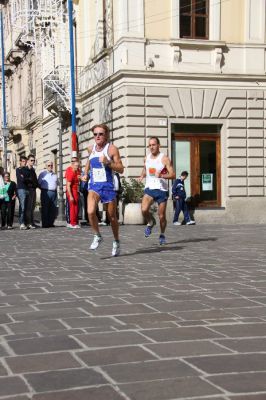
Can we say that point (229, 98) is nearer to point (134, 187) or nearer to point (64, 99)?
point (134, 187)

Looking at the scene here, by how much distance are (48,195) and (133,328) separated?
1207 cm

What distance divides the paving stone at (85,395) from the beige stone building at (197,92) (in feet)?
51.2

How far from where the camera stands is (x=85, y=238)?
40.9 ft

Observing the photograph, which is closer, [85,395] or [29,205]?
[85,395]

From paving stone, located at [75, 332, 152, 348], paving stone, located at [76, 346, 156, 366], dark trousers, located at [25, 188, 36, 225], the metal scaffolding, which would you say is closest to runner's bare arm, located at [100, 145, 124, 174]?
paving stone, located at [75, 332, 152, 348]

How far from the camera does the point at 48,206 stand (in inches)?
635

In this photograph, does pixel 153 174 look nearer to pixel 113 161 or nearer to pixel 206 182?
pixel 113 161

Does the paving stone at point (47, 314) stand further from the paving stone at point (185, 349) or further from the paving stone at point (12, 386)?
the paving stone at point (12, 386)

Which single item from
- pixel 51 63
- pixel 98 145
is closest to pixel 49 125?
pixel 51 63

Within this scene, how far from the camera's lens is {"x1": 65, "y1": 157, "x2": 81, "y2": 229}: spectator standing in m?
15.6

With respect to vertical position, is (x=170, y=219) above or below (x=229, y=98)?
below

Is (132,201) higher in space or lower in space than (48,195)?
lower

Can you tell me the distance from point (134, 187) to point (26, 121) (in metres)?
18.1

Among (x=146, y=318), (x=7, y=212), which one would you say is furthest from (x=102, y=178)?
(x=7, y=212)
